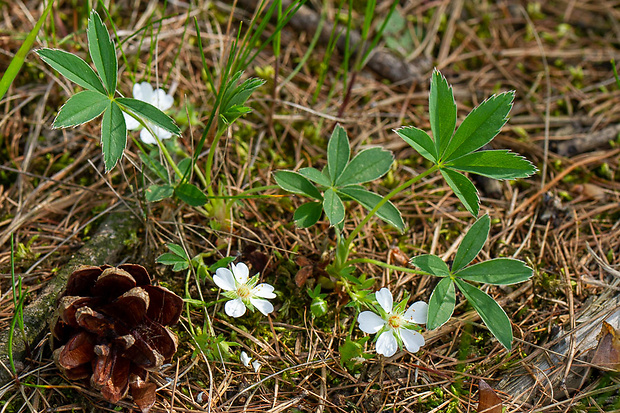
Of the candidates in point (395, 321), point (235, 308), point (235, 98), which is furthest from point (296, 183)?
point (395, 321)

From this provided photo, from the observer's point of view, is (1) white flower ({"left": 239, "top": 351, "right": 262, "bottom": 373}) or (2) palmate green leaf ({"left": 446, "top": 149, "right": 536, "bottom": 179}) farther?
(1) white flower ({"left": 239, "top": 351, "right": 262, "bottom": 373})

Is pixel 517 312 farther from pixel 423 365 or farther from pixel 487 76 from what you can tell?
pixel 487 76

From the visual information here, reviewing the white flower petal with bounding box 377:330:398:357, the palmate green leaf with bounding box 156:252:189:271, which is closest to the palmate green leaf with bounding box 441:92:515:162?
the white flower petal with bounding box 377:330:398:357

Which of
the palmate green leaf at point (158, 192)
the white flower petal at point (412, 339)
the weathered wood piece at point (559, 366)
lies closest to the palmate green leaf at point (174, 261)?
the palmate green leaf at point (158, 192)

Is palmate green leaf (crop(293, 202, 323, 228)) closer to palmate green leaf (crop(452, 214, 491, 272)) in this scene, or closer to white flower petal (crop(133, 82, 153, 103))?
palmate green leaf (crop(452, 214, 491, 272))

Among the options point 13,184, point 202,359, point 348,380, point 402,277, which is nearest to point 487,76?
point 402,277

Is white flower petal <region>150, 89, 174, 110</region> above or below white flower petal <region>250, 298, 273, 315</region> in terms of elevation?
above
